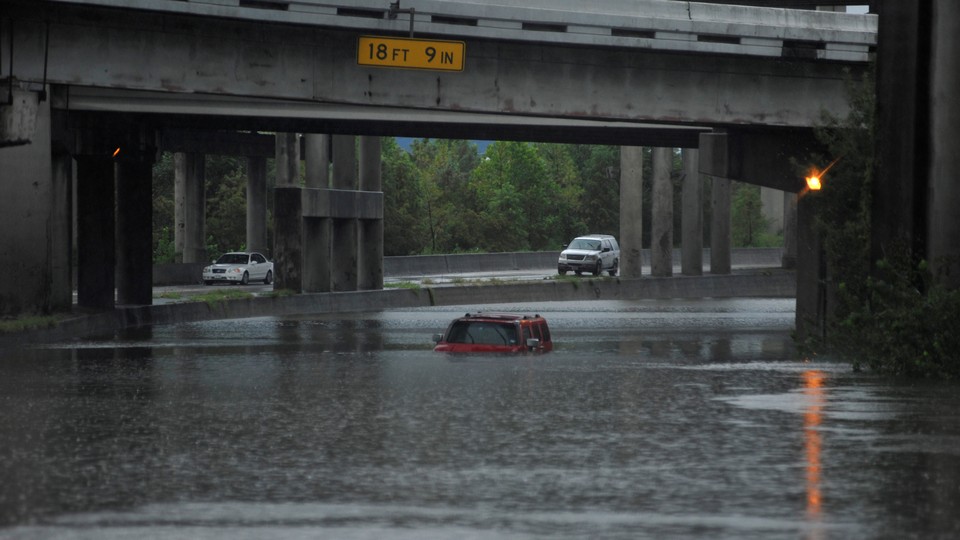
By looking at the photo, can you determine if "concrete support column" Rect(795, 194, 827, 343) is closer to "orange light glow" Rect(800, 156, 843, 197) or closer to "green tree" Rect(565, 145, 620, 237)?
"orange light glow" Rect(800, 156, 843, 197)

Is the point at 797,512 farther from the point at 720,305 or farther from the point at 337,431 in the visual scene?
the point at 720,305

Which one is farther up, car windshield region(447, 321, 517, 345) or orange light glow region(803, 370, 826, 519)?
car windshield region(447, 321, 517, 345)

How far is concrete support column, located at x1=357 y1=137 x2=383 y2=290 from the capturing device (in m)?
59.9

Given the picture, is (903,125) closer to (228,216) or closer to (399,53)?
(399,53)

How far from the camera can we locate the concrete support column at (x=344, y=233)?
57.8 m

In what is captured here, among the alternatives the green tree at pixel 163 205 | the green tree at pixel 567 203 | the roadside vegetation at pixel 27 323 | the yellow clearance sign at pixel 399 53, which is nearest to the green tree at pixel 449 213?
the green tree at pixel 567 203

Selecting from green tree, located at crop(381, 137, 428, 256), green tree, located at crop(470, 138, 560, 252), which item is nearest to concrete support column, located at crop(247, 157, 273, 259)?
green tree, located at crop(381, 137, 428, 256)

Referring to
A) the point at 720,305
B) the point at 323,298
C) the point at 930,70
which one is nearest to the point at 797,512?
the point at 930,70

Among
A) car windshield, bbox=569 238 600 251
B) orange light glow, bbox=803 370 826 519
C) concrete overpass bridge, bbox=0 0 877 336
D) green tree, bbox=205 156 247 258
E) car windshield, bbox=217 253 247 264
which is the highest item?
concrete overpass bridge, bbox=0 0 877 336

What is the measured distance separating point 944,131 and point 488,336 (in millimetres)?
8765

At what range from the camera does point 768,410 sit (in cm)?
1944

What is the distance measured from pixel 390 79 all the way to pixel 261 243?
5087 centimetres

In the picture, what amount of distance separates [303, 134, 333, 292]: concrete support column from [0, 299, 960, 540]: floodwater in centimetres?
2573

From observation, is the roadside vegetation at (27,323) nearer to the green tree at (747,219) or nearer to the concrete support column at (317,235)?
the concrete support column at (317,235)
